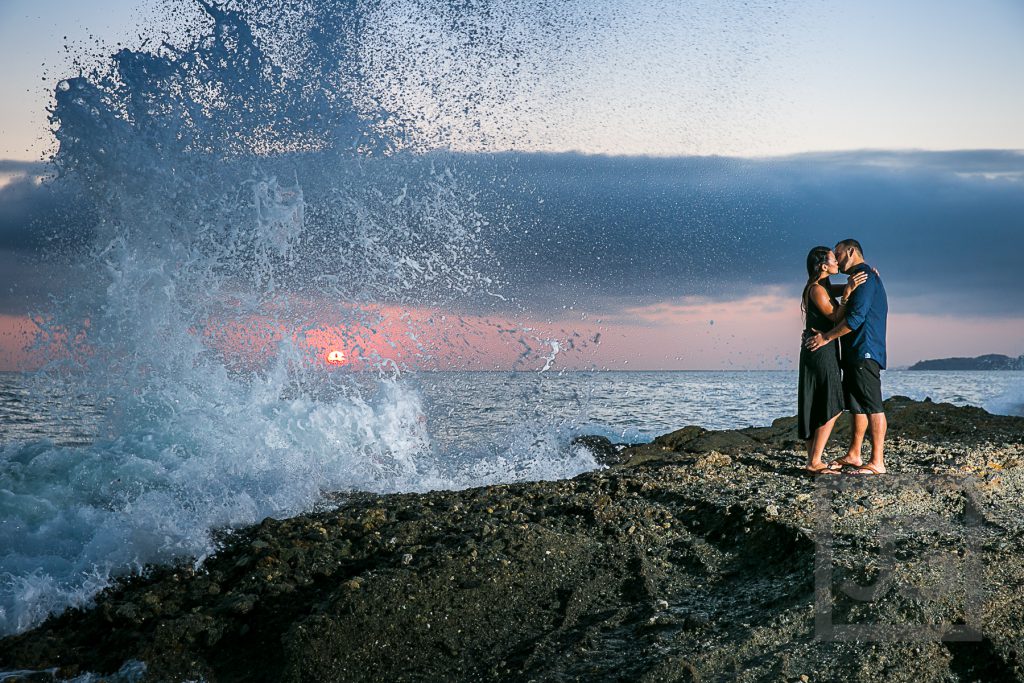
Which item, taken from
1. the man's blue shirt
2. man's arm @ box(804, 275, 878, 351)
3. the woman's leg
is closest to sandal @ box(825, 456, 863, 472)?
the woman's leg

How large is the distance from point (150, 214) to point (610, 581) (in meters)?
9.30

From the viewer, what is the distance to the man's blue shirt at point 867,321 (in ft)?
22.6

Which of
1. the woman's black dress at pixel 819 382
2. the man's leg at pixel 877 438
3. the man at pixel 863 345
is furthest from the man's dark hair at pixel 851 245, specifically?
the man's leg at pixel 877 438

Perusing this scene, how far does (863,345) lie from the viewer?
7.14 metres

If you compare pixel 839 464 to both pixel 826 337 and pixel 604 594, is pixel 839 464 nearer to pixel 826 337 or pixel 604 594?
pixel 826 337

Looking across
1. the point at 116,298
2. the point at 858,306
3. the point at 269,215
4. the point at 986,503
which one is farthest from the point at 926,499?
the point at 116,298

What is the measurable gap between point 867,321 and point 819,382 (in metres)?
0.73

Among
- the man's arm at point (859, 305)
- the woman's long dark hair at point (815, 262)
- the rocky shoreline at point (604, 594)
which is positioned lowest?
the rocky shoreline at point (604, 594)

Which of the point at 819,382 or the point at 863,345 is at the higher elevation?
the point at 863,345

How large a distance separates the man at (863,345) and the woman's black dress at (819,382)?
0.11m

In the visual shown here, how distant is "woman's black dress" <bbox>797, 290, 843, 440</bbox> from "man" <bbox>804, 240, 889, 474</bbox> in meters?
0.11

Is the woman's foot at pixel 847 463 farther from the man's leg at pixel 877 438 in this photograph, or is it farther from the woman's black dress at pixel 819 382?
the woman's black dress at pixel 819 382

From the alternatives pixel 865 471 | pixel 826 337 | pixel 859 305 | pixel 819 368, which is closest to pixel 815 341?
pixel 826 337

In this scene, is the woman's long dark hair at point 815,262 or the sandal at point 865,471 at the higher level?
the woman's long dark hair at point 815,262
